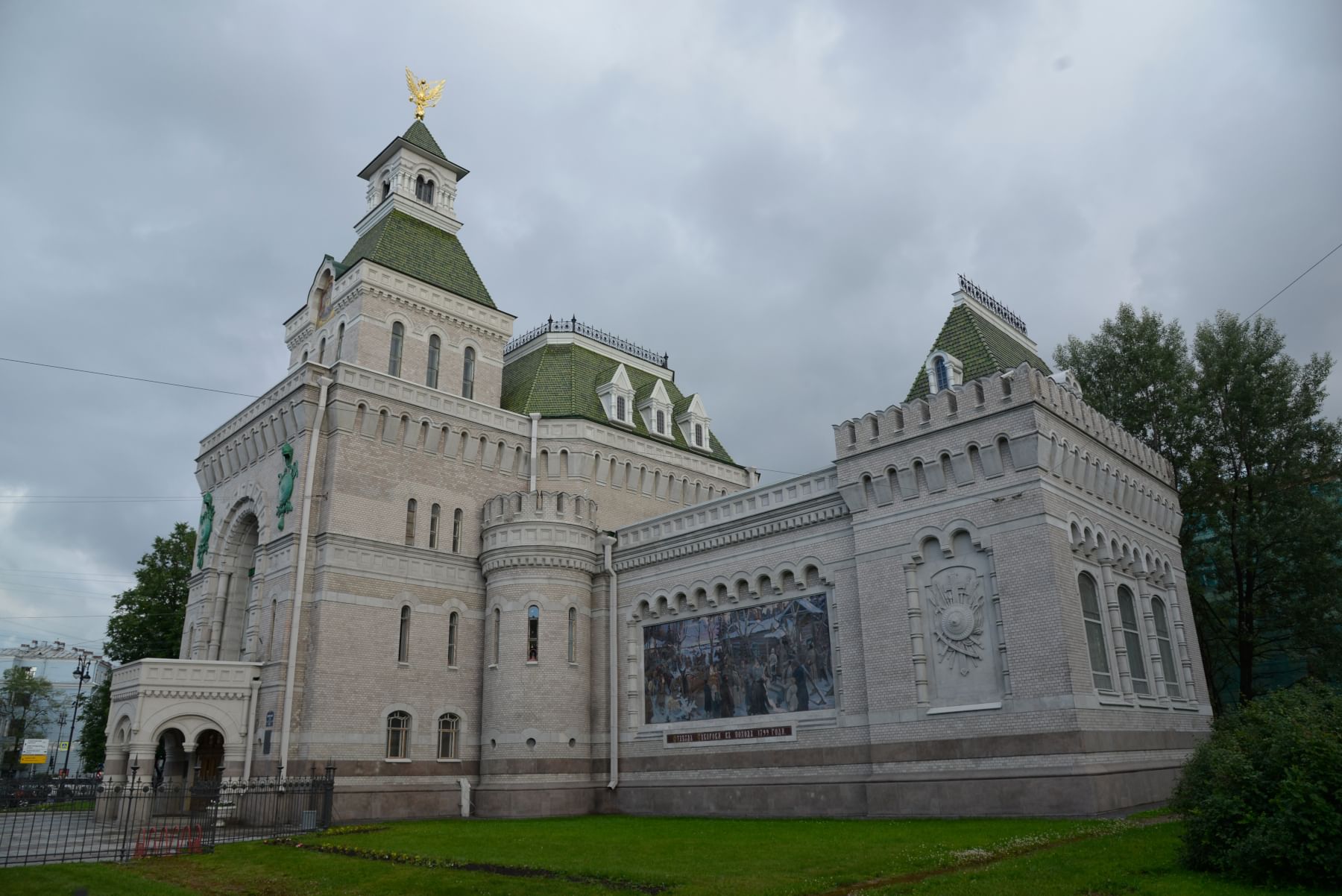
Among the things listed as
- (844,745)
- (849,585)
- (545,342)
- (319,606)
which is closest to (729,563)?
(849,585)

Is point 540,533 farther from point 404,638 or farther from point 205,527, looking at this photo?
point 205,527

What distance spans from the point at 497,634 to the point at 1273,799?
25.9 meters

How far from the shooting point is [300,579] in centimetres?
3117

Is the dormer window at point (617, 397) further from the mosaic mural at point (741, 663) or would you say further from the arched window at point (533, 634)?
the mosaic mural at point (741, 663)

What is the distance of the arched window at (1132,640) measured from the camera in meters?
26.3

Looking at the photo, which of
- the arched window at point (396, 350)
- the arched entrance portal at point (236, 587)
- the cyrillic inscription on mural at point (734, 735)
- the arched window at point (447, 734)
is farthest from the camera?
the arched entrance portal at point (236, 587)

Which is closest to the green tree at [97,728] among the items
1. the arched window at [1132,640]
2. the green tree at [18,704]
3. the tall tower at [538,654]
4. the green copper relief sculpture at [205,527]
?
the green copper relief sculpture at [205,527]

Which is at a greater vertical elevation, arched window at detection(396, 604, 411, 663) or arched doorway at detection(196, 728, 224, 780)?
arched window at detection(396, 604, 411, 663)

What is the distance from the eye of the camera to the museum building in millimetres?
24156

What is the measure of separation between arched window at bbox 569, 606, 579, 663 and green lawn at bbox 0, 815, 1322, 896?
1116 centimetres

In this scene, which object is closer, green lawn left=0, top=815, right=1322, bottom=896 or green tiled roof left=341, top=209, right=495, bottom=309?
green lawn left=0, top=815, right=1322, bottom=896

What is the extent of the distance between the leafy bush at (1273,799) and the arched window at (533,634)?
74.3 feet

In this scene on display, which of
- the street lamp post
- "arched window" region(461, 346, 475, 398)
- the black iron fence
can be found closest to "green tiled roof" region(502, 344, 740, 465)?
"arched window" region(461, 346, 475, 398)

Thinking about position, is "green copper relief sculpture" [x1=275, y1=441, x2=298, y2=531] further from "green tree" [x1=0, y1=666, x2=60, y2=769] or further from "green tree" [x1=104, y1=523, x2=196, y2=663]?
"green tree" [x1=0, y1=666, x2=60, y2=769]
